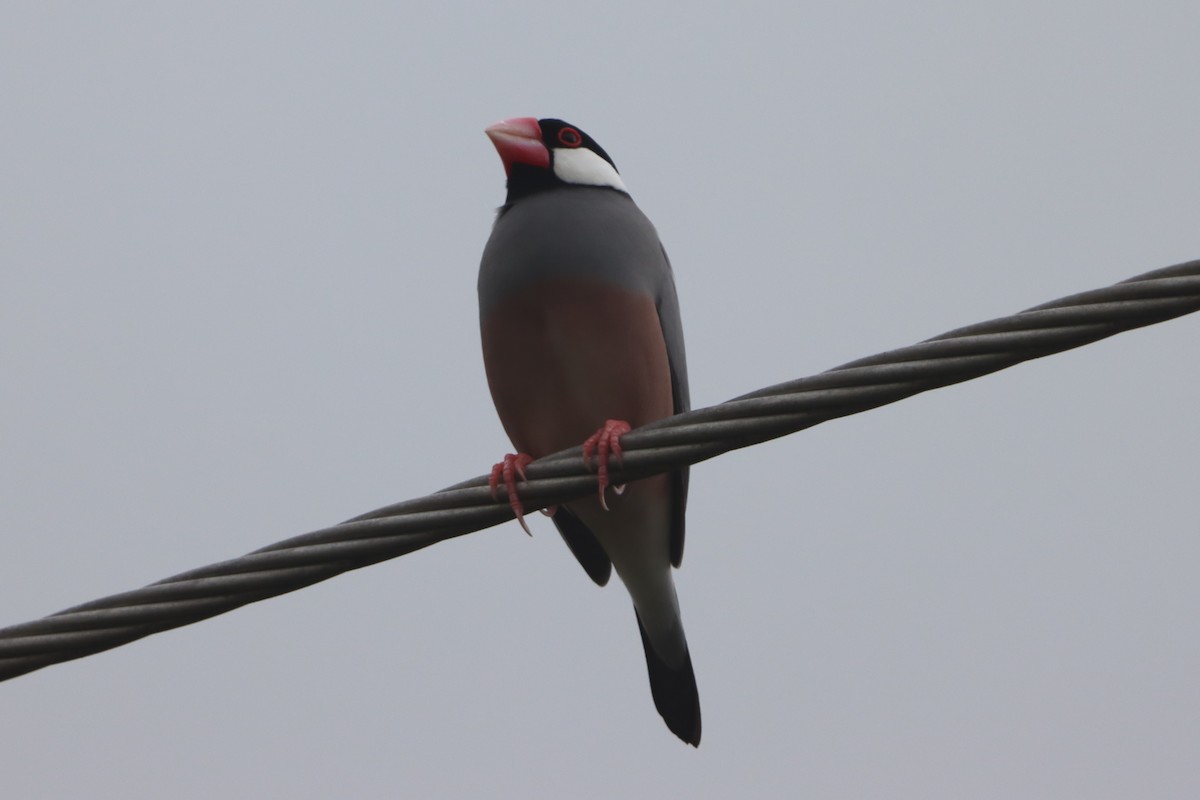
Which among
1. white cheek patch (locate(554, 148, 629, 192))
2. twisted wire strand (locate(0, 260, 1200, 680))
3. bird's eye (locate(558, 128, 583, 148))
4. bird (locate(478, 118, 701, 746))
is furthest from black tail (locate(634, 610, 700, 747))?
twisted wire strand (locate(0, 260, 1200, 680))

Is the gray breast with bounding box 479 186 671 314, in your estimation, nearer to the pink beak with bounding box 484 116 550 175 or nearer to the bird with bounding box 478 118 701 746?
the bird with bounding box 478 118 701 746

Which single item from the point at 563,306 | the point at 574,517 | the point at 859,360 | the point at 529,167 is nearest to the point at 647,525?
the point at 574,517

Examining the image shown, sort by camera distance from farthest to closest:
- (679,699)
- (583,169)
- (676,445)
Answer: (583,169), (679,699), (676,445)

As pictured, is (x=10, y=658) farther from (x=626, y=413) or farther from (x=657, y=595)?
(x=657, y=595)

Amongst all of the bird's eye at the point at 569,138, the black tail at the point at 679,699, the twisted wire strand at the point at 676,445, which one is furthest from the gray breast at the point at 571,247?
the twisted wire strand at the point at 676,445

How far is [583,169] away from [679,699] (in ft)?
6.05

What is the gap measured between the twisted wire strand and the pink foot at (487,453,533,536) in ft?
0.09

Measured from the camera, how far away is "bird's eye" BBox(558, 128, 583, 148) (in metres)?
4.71

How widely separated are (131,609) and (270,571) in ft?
0.81

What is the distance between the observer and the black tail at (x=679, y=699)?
434 centimetres

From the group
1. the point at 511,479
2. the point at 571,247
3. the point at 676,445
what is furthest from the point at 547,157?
the point at 676,445

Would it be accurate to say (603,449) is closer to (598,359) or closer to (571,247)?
(598,359)

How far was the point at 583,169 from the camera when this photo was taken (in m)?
4.59

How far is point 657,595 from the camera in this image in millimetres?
4367
